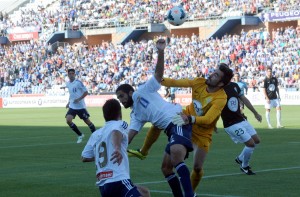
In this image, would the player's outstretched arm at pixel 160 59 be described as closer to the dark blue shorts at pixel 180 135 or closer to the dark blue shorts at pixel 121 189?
the dark blue shorts at pixel 180 135

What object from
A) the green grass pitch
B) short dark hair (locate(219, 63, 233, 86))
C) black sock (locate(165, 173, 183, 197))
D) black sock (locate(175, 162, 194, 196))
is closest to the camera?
black sock (locate(175, 162, 194, 196))

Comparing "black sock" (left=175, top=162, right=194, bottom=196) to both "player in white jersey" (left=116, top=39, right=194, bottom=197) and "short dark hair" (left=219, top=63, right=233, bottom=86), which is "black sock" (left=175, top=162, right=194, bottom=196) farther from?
"short dark hair" (left=219, top=63, right=233, bottom=86)

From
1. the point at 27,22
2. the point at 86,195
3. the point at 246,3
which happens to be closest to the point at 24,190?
the point at 86,195

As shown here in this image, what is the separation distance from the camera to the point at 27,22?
77125mm

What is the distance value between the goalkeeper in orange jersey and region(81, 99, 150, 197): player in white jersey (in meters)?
2.60

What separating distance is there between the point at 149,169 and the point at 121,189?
8.09 m

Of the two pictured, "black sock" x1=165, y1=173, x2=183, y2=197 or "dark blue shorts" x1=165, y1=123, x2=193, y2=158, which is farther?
"black sock" x1=165, y1=173, x2=183, y2=197

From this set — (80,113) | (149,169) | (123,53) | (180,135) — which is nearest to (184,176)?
(180,135)

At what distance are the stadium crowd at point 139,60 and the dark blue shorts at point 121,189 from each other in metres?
41.2

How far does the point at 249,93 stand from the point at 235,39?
8.01 m

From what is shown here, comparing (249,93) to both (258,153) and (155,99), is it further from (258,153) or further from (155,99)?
(155,99)

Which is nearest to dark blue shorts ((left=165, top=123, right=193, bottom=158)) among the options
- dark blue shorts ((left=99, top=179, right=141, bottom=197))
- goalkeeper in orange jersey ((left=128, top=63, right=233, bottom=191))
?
goalkeeper in orange jersey ((left=128, top=63, right=233, bottom=191))

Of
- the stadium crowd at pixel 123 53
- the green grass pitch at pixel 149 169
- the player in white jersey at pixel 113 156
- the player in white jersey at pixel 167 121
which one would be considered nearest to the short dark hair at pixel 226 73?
the player in white jersey at pixel 167 121

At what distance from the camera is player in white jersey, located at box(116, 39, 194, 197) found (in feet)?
35.7
